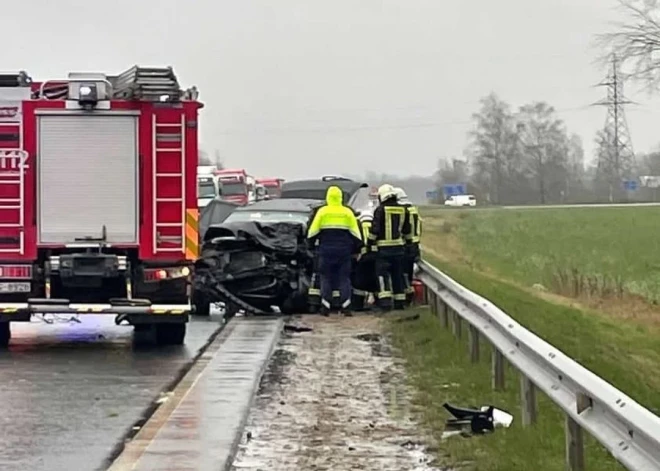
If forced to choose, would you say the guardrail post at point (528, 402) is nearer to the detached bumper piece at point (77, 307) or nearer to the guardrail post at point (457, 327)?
the guardrail post at point (457, 327)

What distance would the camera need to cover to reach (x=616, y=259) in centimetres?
3494

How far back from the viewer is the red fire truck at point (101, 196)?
14.1 meters

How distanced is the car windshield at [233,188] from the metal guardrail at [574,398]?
1573 inches

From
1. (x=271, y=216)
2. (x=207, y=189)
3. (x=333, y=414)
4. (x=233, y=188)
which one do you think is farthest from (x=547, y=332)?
(x=233, y=188)

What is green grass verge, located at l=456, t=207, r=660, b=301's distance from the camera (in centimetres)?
2677

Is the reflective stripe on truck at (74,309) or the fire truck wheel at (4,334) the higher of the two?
the reflective stripe on truck at (74,309)

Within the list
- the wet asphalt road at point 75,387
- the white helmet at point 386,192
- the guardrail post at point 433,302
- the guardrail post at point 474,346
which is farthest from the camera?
the white helmet at point 386,192

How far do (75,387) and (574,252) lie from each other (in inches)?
1130

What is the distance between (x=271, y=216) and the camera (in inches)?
749

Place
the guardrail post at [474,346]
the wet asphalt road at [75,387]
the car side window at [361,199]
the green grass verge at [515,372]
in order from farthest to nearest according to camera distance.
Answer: the car side window at [361,199] < the guardrail post at [474,346] < the wet asphalt road at [75,387] < the green grass verge at [515,372]

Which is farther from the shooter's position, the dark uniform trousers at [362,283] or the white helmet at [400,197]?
the dark uniform trousers at [362,283]

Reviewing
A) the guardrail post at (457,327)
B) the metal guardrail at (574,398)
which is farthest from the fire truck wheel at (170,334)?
the metal guardrail at (574,398)

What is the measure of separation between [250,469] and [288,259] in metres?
10.6

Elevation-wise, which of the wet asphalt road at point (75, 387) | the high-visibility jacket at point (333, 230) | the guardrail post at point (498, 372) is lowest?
the wet asphalt road at point (75, 387)
